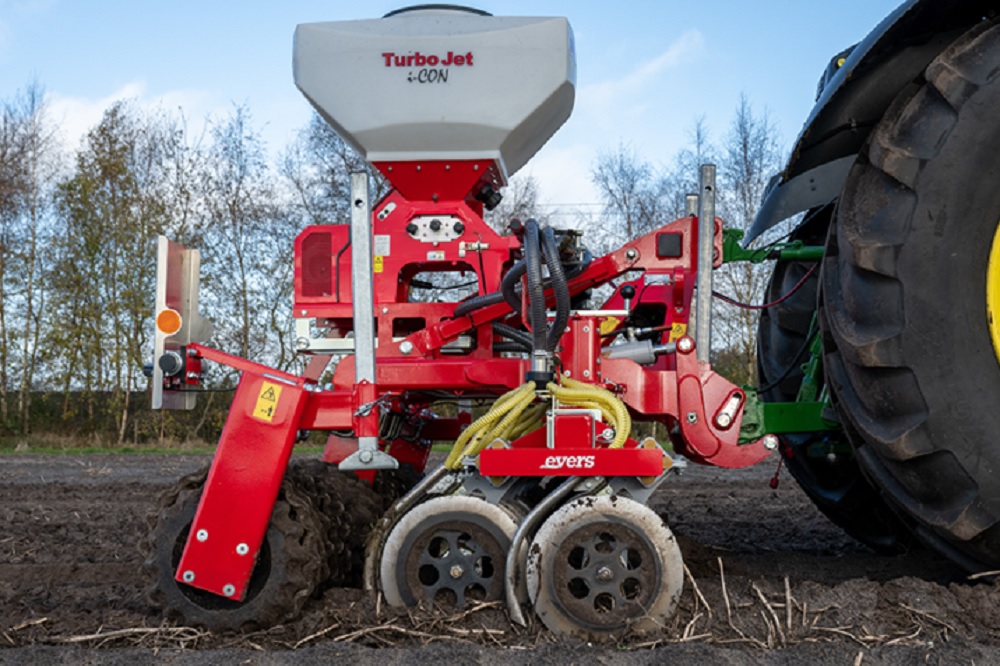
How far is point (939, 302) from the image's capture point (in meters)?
2.77

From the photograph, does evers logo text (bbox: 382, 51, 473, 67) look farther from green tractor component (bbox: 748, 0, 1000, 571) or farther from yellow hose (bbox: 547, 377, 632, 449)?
green tractor component (bbox: 748, 0, 1000, 571)

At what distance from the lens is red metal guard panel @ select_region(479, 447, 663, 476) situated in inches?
129

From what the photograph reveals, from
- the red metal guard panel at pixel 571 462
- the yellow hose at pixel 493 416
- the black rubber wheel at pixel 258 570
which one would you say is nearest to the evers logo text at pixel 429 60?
the yellow hose at pixel 493 416

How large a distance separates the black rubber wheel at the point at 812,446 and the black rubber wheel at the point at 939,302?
4.47 ft

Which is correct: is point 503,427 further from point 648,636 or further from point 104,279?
point 104,279

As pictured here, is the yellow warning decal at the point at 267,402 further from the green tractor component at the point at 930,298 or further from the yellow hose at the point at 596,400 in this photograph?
the green tractor component at the point at 930,298

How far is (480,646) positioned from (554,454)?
2.20 ft

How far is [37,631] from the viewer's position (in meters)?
3.46

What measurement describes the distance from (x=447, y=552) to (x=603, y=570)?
54 centimetres

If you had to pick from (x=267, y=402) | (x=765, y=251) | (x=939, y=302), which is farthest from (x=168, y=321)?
(x=939, y=302)

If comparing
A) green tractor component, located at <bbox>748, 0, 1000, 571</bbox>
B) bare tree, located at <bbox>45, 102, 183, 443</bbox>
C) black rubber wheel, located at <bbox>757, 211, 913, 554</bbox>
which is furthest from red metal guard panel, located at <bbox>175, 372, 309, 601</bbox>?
bare tree, located at <bbox>45, 102, 183, 443</bbox>

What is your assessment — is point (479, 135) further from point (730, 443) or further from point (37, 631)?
point (37, 631)

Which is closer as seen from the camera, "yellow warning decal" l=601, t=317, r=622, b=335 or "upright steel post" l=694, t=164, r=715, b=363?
"upright steel post" l=694, t=164, r=715, b=363

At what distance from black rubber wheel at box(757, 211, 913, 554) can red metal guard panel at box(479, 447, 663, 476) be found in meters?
1.25
